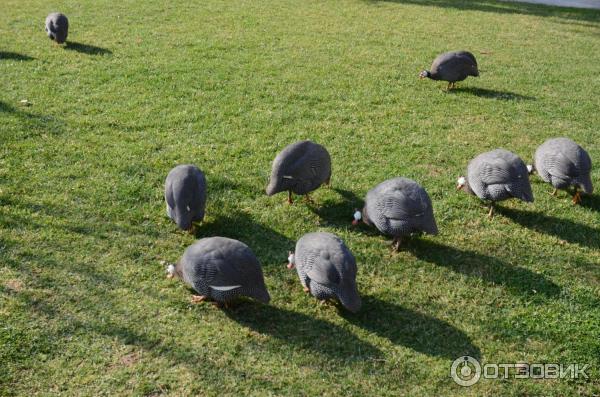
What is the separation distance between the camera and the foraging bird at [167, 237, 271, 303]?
4.04 m

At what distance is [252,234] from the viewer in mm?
5094

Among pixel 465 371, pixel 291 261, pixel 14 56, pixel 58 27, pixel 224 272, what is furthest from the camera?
pixel 58 27

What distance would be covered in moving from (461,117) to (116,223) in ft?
14.6

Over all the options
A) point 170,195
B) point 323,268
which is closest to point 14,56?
point 170,195

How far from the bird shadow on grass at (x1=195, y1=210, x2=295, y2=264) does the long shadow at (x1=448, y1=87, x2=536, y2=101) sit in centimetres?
433

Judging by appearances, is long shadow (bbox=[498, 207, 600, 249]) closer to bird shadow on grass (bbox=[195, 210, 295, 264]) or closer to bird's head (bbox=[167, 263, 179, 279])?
bird shadow on grass (bbox=[195, 210, 295, 264])

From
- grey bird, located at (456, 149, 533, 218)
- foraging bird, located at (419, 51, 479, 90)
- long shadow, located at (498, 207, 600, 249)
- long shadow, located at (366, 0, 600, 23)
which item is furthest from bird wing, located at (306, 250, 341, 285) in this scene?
long shadow, located at (366, 0, 600, 23)

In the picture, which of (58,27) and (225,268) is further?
(58,27)

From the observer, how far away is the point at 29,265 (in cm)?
456

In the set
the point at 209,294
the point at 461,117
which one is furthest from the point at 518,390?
the point at 461,117

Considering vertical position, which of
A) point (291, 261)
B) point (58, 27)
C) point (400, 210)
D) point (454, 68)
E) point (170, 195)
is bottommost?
point (291, 261)

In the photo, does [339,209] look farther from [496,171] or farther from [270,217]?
[496,171]

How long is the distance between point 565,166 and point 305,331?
3.01m

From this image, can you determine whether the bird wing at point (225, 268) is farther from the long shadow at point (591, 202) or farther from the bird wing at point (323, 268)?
the long shadow at point (591, 202)
